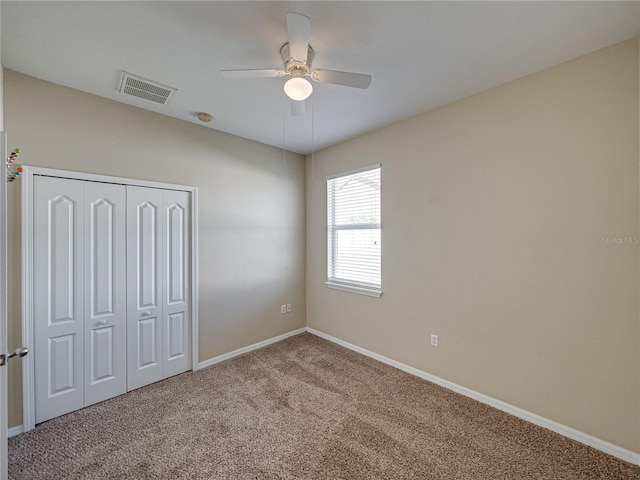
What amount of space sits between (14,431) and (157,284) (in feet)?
4.44

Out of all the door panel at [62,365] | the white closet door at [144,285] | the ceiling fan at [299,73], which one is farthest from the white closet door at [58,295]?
the ceiling fan at [299,73]

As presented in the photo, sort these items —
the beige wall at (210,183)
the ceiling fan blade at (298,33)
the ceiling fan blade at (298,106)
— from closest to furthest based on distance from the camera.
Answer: the ceiling fan blade at (298,33) < the ceiling fan blade at (298,106) < the beige wall at (210,183)

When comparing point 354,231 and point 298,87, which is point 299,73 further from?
point 354,231

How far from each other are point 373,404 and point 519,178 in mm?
2240

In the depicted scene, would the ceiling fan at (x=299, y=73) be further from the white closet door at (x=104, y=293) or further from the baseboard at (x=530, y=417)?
the baseboard at (x=530, y=417)

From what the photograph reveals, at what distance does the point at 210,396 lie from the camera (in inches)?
97.5

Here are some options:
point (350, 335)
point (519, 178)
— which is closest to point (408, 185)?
point (519, 178)

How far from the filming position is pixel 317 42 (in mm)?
1748

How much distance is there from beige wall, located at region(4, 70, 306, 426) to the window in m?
0.57

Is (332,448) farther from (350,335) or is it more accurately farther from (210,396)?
(350,335)

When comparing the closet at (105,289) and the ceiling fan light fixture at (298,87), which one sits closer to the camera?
the ceiling fan light fixture at (298,87)

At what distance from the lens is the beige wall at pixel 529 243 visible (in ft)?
5.77

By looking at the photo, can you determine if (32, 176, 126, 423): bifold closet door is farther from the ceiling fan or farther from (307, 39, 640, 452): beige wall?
(307, 39, 640, 452): beige wall

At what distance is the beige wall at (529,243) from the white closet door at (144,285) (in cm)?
242
